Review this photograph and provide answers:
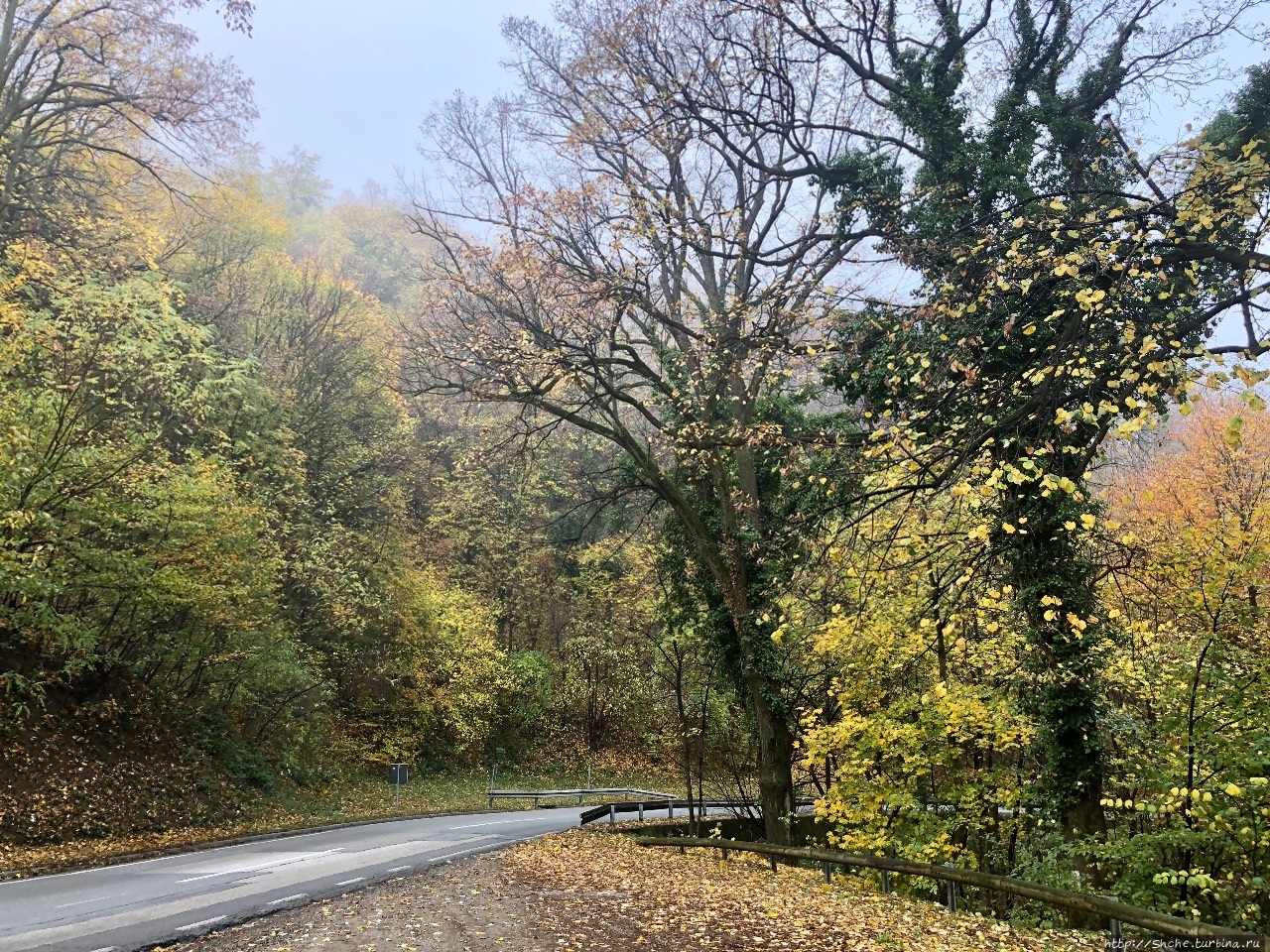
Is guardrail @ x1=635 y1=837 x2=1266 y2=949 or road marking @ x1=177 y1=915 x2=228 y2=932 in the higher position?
guardrail @ x1=635 y1=837 x2=1266 y2=949

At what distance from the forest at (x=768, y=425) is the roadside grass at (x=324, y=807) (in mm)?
377

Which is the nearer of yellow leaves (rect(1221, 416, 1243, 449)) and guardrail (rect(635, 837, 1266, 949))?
yellow leaves (rect(1221, 416, 1243, 449))

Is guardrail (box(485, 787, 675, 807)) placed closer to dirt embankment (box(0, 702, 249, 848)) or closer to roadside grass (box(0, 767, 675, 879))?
roadside grass (box(0, 767, 675, 879))

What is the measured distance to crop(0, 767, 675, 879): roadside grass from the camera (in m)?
12.2

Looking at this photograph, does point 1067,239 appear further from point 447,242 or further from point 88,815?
point 88,815

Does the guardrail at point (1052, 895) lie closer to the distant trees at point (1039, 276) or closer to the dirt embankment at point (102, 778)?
the distant trees at point (1039, 276)

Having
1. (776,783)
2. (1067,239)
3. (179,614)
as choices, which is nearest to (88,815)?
(179,614)

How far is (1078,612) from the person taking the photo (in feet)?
31.1

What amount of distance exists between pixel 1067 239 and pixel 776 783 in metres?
12.0

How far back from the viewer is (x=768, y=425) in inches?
492

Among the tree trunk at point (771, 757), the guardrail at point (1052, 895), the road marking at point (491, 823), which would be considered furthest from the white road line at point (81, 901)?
the road marking at point (491, 823)

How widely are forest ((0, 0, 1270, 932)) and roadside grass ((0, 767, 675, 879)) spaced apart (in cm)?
38

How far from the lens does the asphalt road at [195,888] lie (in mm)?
7598

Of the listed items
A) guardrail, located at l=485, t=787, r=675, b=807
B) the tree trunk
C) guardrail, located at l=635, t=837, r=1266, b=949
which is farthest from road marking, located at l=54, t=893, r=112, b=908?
Answer: guardrail, located at l=485, t=787, r=675, b=807
